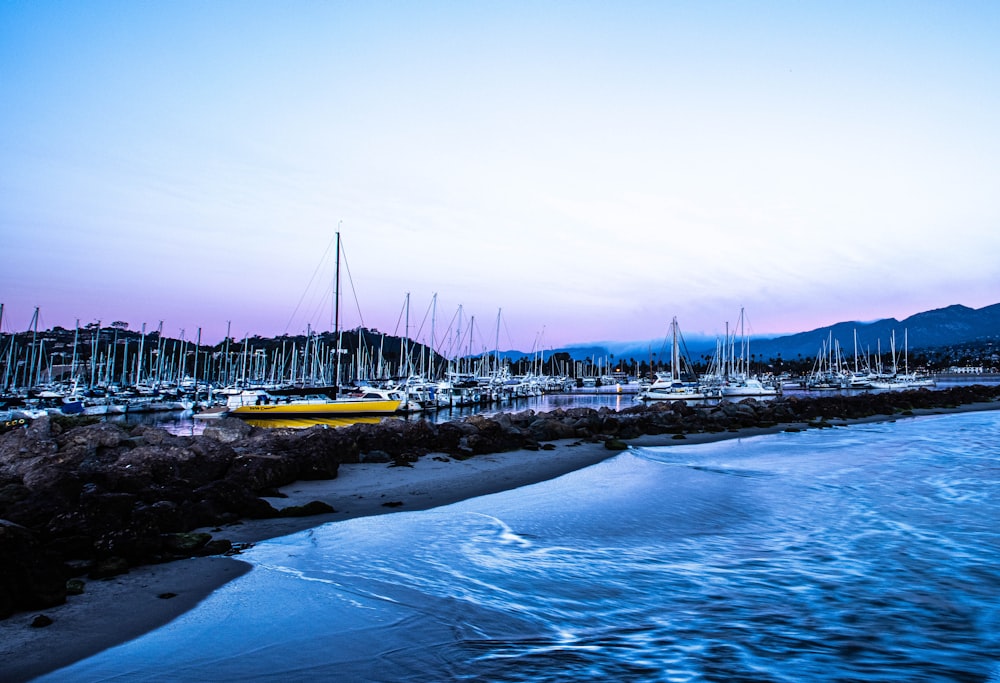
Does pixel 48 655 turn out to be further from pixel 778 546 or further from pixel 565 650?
pixel 778 546

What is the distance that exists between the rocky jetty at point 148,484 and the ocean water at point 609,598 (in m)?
1.37

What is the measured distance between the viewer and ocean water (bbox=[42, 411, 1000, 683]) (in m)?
4.87

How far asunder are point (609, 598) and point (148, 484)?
26.0 ft

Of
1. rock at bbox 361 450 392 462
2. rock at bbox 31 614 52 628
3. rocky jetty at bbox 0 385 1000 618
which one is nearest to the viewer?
rock at bbox 31 614 52 628

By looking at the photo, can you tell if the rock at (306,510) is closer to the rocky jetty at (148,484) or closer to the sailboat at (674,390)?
the rocky jetty at (148,484)

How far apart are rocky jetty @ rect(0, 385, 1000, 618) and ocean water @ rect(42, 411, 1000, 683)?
1.37m

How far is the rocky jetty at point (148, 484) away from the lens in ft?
19.5

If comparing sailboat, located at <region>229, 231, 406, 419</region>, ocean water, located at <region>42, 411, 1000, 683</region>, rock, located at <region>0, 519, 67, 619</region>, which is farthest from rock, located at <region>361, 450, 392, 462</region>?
sailboat, located at <region>229, 231, 406, 419</region>

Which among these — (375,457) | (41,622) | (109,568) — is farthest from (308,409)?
(41,622)

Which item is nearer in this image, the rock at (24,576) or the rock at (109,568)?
the rock at (24,576)

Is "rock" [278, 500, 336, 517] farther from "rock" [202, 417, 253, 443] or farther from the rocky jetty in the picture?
"rock" [202, 417, 253, 443]

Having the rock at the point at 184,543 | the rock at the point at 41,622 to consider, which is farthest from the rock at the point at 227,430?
the rock at the point at 41,622

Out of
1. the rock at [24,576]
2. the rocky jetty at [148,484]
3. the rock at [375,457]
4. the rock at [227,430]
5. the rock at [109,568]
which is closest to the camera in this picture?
the rock at [24,576]

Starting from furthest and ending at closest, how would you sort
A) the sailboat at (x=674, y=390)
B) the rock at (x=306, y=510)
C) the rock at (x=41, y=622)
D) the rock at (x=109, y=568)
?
the sailboat at (x=674, y=390), the rock at (x=306, y=510), the rock at (x=109, y=568), the rock at (x=41, y=622)
